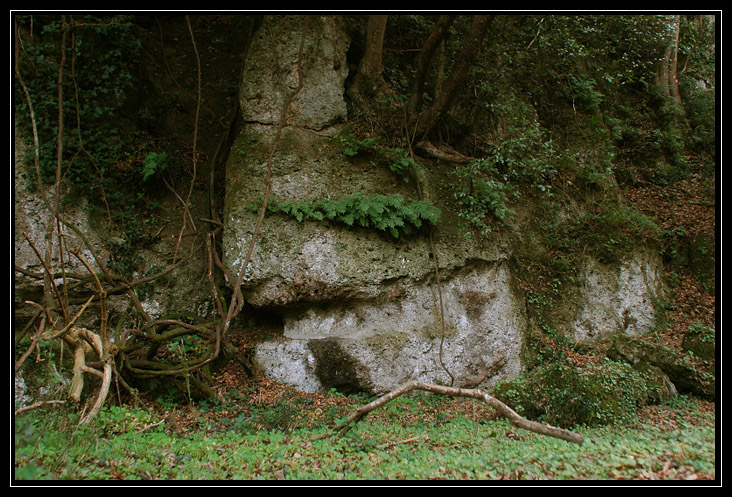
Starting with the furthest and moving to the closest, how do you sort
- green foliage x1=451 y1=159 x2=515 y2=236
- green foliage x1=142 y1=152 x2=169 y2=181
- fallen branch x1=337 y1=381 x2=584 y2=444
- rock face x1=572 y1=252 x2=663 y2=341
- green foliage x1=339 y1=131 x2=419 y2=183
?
rock face x1=572 y1=252 x2=663 y2=341
green foliage x1=339 y1=131 x2=419 y2=183
green foliage x1=451 y1=159 x2=515 y2=236
green foliage x1=142 y1=152 x2=169 y2=181
fallen branch x1=337 y1=381 x2=584 y2=444

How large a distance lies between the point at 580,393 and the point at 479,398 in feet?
8.24


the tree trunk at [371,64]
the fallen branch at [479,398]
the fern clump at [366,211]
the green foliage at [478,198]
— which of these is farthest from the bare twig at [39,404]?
the tree trunk at [371,64]

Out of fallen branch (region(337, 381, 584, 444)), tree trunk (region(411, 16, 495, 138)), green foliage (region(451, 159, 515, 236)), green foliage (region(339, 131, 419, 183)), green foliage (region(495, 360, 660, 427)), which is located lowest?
green foliage (region(495, 360, 660, 427))

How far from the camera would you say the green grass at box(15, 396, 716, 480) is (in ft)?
11.8

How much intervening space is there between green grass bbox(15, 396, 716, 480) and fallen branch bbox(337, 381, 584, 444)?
13cm

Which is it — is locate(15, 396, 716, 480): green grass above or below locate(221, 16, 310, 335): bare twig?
below

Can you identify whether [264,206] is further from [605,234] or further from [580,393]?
[605,234]

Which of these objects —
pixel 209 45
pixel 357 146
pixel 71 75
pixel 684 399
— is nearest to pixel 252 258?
pixel 357 146

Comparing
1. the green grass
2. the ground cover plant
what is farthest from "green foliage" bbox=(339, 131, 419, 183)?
the green grass

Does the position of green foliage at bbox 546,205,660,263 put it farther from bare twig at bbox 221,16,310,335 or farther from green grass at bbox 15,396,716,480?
bare twig at bbox 221,16,310,335

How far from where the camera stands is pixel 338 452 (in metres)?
4.42

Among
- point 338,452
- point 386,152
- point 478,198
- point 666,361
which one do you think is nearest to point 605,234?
point 666,361

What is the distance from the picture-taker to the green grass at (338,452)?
3.61 m

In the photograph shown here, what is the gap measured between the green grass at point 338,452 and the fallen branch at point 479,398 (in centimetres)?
13
